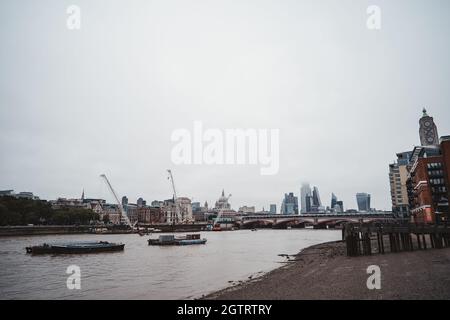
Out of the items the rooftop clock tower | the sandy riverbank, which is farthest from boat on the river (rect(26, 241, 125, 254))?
the rooftop clock tower

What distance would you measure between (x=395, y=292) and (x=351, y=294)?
2.34 metres

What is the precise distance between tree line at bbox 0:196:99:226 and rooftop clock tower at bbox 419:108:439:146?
195m

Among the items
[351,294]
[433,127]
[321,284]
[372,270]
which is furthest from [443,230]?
[433,127]

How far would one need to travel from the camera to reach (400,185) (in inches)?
7180

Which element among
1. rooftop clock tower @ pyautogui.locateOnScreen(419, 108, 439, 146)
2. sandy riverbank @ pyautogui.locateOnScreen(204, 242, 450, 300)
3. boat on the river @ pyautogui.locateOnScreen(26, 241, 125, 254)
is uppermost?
rooftop clock tower @ pyautogui.locateOnScreen(419, 108, 439, 146)

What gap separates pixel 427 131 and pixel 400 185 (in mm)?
36514

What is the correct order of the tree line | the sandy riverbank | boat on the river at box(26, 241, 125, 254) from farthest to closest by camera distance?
the tree line → boat on the river at box(26, 241, 125, 254) → the sandy riverbank

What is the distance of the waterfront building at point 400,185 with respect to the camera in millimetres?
169750

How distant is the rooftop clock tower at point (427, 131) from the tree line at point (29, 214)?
195 meters

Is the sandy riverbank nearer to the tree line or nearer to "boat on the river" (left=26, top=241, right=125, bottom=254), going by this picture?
"boat on the river" (left=26, top=241, right=125, bottom=254)

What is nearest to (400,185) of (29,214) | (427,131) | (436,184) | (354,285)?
(427,131)

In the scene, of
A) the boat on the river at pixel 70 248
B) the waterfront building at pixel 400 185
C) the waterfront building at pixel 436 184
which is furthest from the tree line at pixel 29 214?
the waterfront building at pixel 400 185

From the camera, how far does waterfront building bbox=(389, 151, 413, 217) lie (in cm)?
16975

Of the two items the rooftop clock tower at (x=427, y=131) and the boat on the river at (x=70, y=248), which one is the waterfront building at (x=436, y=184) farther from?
the rooftop clock tower at (x=427, y=131)
